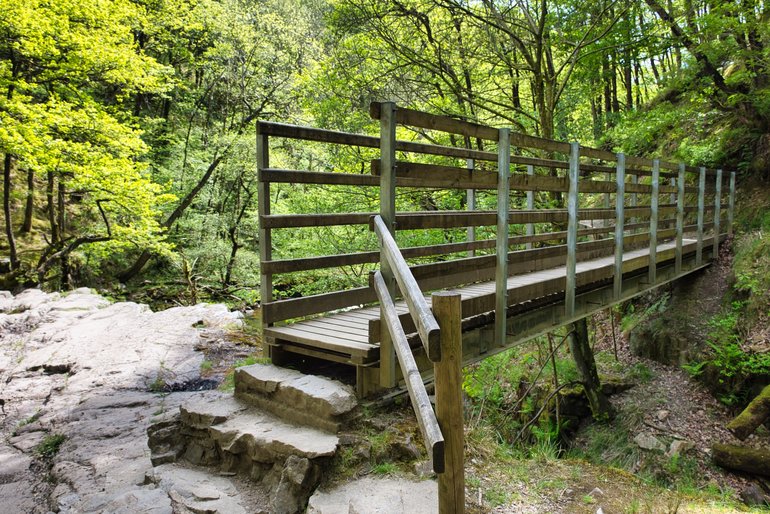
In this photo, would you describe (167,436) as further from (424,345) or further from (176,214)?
(176,214)

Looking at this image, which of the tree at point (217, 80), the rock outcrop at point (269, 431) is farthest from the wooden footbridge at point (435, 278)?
the tree at point (217, 80)

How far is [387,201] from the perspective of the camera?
125 inches

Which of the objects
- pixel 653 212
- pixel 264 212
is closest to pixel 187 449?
pixel 264 212

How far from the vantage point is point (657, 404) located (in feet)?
23.2

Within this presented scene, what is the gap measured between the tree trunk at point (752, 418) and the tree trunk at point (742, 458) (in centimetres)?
Answer: 33

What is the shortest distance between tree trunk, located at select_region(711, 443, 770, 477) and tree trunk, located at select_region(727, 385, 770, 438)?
0.33 meters

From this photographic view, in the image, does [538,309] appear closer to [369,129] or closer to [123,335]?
[369,129]

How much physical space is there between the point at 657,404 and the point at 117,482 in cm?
701

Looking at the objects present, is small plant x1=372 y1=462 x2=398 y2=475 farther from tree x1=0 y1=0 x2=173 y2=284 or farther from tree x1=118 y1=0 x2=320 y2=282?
tree x1=118 y1=0 x2=320 y2=282

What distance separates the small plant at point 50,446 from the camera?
4637mm

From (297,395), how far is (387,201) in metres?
1.48

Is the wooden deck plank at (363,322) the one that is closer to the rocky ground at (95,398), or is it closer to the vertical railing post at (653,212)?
the rocky ground at (95,398)

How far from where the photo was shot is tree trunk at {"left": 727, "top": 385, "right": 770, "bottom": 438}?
19.4 ft

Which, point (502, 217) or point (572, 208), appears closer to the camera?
point (502, 217)
